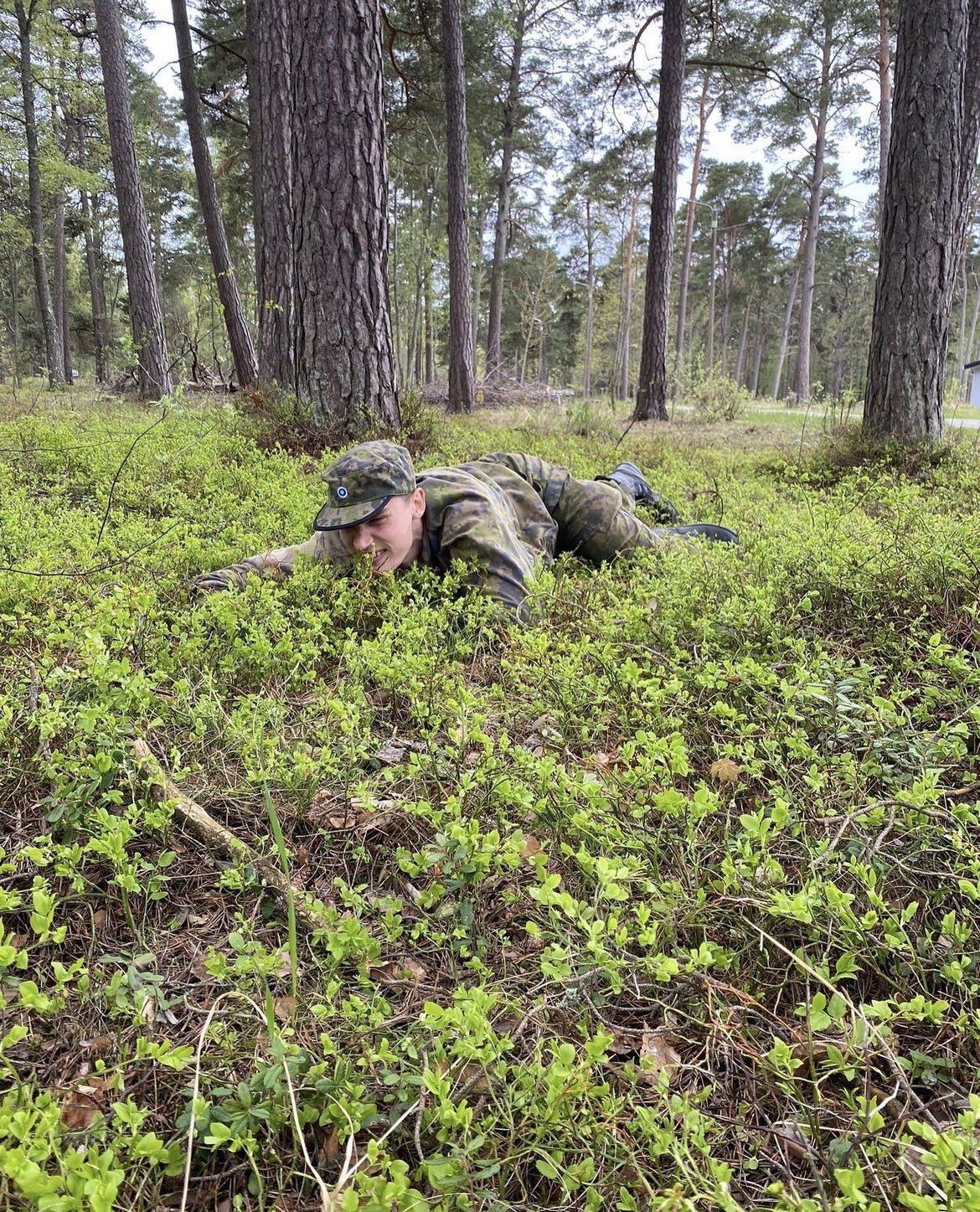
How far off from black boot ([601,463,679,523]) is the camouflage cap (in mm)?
2279

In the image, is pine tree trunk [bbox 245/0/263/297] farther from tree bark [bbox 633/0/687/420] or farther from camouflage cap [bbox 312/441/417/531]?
camouflage cap [bbox 312/441/417/531]

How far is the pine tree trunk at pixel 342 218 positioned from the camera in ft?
17.5

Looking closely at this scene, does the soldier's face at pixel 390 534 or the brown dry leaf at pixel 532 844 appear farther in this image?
the soldier's face at pixel 390 534

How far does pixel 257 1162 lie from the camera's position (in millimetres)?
1170

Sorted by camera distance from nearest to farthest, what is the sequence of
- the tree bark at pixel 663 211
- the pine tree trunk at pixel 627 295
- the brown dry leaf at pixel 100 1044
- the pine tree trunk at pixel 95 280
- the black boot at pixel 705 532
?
the brown dry leaf at pixel 100 1044, the black boot at pixel 705 532, the tree bark at pixel 663 211, the pine tree trunk at pixel 95 280, the pine tree trunk at pixel 627 295

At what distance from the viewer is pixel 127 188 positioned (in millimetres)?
11070

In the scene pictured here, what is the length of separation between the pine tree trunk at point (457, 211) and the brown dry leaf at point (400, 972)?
1120 centimetres

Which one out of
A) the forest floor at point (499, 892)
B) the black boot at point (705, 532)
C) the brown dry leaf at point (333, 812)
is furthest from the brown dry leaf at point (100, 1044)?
the black boot at point (705, 532)

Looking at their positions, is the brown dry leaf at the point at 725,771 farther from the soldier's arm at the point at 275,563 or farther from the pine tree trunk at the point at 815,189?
the pine tree trunk at the point at 815,189

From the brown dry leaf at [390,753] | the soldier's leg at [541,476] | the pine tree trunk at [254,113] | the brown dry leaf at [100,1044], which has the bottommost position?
the brown dry leaf at [100,1044]

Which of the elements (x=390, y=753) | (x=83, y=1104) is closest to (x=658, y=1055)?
(x=83, y=1104)

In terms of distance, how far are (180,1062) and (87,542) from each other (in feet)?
9.84

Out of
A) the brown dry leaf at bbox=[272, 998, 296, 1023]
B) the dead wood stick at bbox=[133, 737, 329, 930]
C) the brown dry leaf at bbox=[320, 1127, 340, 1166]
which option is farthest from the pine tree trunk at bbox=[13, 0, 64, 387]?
the brown dry leaf at bbox=[320, 1127, 340, 1166]

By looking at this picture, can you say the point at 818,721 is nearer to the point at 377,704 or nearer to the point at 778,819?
the point at 778,819
